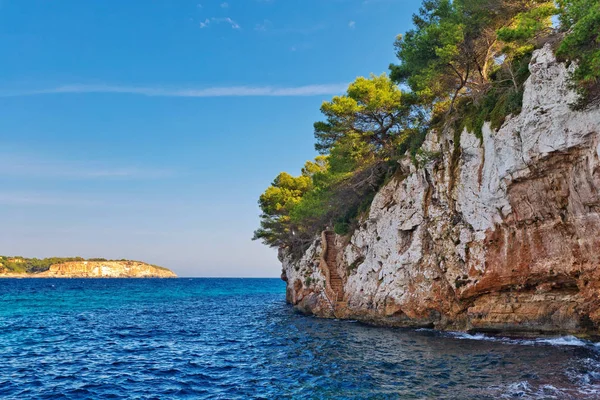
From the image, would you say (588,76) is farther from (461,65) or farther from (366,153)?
(366,153)

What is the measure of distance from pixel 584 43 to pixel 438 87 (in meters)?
8.76

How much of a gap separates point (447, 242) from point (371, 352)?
7.54 metres

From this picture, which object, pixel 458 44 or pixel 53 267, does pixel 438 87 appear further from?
pixel 53 267

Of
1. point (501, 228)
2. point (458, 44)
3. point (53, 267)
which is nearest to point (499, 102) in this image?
point (458, 44)

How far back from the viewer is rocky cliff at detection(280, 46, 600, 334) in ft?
48.2

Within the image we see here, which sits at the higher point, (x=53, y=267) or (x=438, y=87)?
(x=438, y=87)

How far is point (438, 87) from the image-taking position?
21781mm

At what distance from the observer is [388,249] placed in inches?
962

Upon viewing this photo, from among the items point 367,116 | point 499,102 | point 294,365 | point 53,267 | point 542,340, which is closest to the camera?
point 294,365

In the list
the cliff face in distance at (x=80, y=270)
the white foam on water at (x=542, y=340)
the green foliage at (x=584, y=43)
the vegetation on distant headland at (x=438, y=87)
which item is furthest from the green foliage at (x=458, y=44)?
the cliff face in distance at (x=80, y=270)

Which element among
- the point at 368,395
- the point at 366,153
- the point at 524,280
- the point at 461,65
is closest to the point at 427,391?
the point at 368,395

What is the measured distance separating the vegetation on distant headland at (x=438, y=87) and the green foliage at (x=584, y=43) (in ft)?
0.10

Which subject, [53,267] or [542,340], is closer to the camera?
[542,340]

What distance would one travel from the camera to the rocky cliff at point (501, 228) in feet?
48.2
